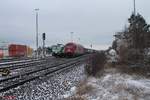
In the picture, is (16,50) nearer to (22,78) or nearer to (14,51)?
(14,51)

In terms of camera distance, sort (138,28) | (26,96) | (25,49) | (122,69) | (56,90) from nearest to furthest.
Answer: (26,96)
(56,90)
(122,69)
(138,28)
(25,49)

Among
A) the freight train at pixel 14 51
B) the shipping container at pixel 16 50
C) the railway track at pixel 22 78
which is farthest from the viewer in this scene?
the freight train at pixel 14 51

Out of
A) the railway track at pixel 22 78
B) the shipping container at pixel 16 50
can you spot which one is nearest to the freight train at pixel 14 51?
the shipping container at pixel 16 50

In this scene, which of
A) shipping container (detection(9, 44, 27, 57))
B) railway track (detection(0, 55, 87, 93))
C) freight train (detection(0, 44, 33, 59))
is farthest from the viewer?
freight train (detection(0, 44, 33, 59))

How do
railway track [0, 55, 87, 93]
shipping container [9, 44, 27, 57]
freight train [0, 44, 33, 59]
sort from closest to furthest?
railway track [0, 55, 87, 93]
shipping container [9, 44, 27, 57]
freight train [0, 44, 33, 59]

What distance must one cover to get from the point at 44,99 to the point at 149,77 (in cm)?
876

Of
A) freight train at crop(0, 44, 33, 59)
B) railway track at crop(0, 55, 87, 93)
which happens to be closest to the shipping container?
freight train at crop(0, 44, 33, 59)

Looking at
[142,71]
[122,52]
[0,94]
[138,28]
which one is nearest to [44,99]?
[0,94]

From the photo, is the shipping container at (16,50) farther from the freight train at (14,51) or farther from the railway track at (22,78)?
the railway track at (22,78)

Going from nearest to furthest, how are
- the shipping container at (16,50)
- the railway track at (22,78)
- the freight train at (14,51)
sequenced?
the railway track at (22,78), the shipping container at (16,50), the freight train at (14,51)

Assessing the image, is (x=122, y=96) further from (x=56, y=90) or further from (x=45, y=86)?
(x=45, y=86)

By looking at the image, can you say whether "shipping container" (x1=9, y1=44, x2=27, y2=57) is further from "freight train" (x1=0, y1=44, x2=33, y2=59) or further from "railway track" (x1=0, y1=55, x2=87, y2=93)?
"railway track" (x1=0, y1=55, x2=87, y2=93)

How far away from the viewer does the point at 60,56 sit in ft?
208

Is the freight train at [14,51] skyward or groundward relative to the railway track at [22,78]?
skyward
